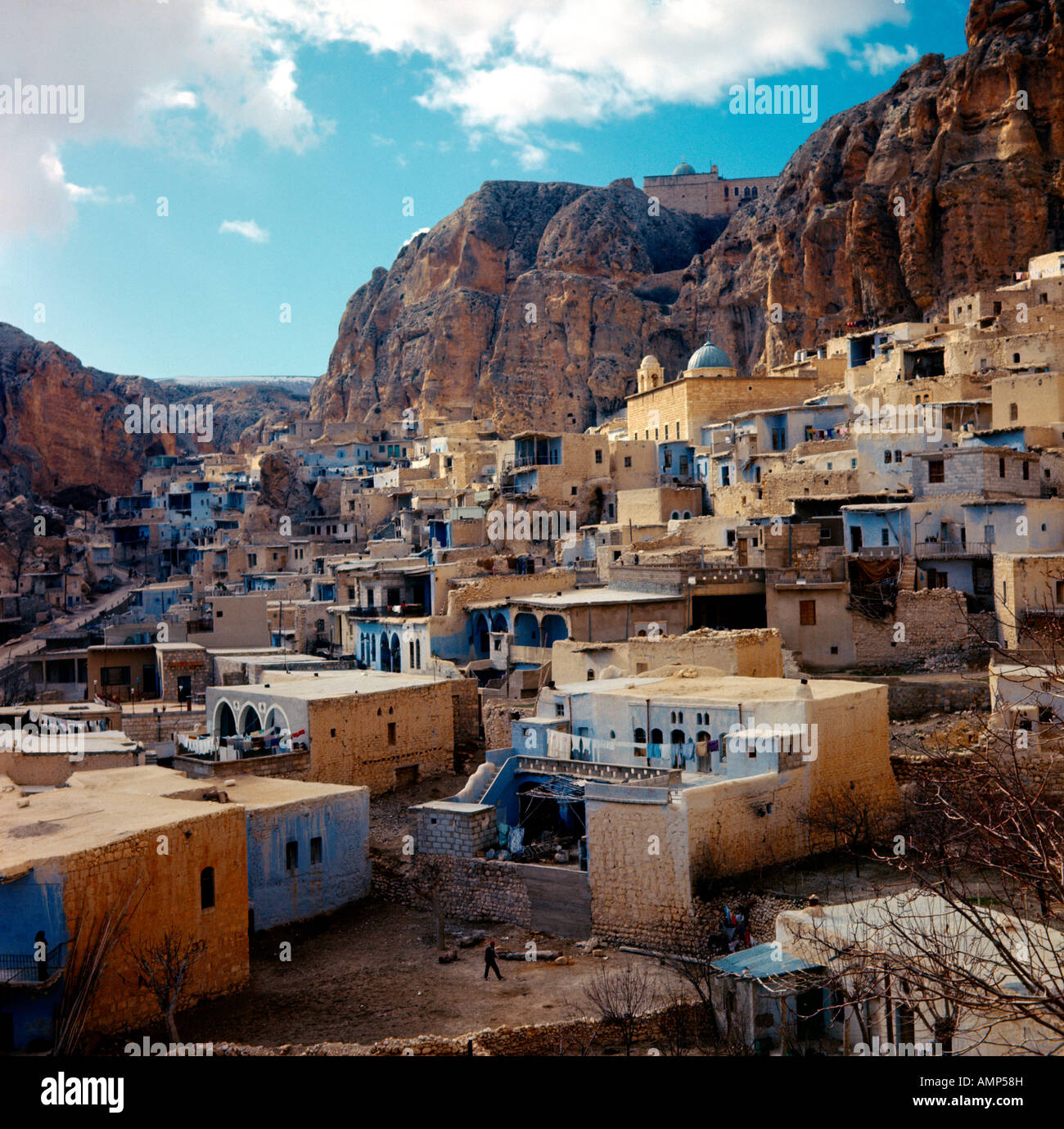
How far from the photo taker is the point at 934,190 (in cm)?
4984

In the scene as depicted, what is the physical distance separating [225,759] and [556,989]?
1010 cm

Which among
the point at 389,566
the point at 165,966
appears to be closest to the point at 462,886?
the point at 165,966

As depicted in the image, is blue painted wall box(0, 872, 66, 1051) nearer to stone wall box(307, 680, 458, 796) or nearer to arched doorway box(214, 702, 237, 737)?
stone wall box(307, 680, 458, 796)

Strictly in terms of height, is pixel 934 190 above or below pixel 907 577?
above

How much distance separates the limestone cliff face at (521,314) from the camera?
72.9 meters

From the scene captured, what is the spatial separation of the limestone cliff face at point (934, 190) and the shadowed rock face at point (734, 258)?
0.27 feet

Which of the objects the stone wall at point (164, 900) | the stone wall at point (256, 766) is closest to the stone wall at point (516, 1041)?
the stone wall at point (164, 900)

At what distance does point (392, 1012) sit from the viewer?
50.3 ft

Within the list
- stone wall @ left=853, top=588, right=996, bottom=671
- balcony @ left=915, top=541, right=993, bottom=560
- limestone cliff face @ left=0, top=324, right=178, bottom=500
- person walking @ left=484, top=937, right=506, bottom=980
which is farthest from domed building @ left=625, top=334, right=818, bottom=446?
limestone cliff face @ left=0, top=324, right=178, bottom=500

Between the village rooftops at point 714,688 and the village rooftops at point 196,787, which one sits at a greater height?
the village rooftops at point 714,688

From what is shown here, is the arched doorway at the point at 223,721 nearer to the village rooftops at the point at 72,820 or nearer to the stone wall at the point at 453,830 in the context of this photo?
the stone wall at the point at 453,830

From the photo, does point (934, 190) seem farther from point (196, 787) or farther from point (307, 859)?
point (196, 787)

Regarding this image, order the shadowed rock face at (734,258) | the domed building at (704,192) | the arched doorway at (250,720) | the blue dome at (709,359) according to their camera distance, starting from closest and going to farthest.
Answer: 1. the arched doorway at (250,720)
2. the shadowed rock face at (734,258)
3. the blue dome at (709,359)
4. the domed building at (704,192)

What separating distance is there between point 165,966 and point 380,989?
3001mm
